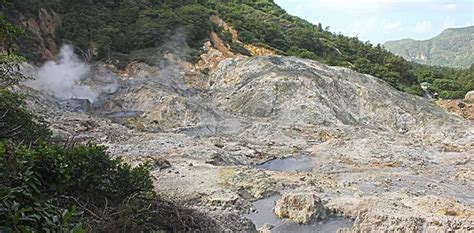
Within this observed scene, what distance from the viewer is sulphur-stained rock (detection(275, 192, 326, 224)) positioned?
11.7 metres

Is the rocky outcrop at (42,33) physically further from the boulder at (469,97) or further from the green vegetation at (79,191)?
the boulder at (469,97)

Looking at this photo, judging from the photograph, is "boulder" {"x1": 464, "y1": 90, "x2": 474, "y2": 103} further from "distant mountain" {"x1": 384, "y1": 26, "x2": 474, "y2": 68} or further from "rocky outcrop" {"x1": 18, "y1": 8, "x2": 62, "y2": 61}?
"distant mountain" {"x1": 384, "y1": 26, "x2": 474, "y2": 68}

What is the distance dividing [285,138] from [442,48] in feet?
526

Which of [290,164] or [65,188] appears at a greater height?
[65,188]

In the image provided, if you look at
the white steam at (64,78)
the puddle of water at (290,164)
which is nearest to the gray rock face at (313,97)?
the puddle of water at (290,164)

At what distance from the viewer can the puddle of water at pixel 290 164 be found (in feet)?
56.9

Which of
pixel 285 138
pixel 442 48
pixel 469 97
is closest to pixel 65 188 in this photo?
pixel 285 138

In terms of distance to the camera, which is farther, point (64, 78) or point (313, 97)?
point (64, 78)

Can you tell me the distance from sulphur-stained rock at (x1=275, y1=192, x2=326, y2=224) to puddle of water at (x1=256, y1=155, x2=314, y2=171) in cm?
499

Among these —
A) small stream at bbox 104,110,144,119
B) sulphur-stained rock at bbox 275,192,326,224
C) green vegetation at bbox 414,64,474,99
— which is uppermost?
green vegetation at bbox 414,64,474,99

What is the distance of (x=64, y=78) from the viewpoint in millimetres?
27406

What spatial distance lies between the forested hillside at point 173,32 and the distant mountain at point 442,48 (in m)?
100.0

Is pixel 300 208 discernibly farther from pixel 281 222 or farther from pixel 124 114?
pixel 124 114

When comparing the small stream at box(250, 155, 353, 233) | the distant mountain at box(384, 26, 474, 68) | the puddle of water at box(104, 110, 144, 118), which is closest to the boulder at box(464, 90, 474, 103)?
the puddle of water at box(104, 110, 144, 118)
